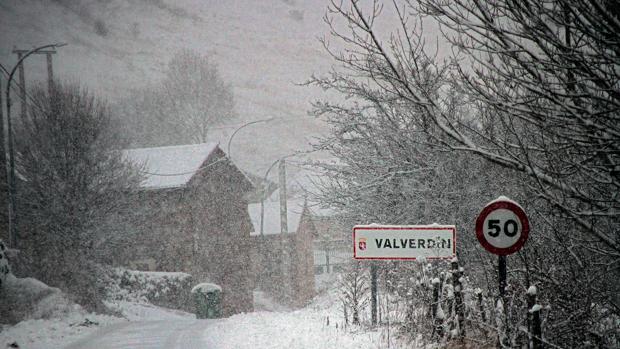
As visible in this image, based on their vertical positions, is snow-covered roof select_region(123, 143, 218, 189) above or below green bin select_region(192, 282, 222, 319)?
above

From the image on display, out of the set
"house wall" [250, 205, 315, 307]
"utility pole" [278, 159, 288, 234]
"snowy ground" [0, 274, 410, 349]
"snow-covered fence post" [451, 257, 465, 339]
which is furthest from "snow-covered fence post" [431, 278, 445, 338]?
"house wall" [250, 205, 315, 307]

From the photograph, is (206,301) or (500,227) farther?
(206,301)

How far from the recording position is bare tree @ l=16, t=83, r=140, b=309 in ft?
74.9

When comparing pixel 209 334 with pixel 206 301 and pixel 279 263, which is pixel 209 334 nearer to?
pixel 206 301

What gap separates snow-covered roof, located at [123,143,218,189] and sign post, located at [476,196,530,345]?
27059mm

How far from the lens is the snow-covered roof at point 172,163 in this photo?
3223 centimetres

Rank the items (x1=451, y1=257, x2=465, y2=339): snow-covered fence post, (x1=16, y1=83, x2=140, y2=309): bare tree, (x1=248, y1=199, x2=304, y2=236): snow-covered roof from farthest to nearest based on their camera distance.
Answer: (x1=248, y1=199, x2=304, y2=236): snow-covered roof, (x1=16, y1=83, x2=140, y2=309): bare tree, (x1=451, y1=257, x2=465, y2=339): snow-covered fence post

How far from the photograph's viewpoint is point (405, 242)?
8359 millimetres

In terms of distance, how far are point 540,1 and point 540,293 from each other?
365 cm

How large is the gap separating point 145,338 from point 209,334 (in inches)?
57.3

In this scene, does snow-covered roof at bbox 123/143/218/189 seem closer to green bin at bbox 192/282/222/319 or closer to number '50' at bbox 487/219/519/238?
green bin at bbox 192/282/222/319

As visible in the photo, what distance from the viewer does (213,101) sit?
57812 millimetres

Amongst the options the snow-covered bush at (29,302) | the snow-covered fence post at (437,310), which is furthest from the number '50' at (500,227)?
the snow-covered bush at (29,302)

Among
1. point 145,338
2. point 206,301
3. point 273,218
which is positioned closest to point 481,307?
point 145,338
